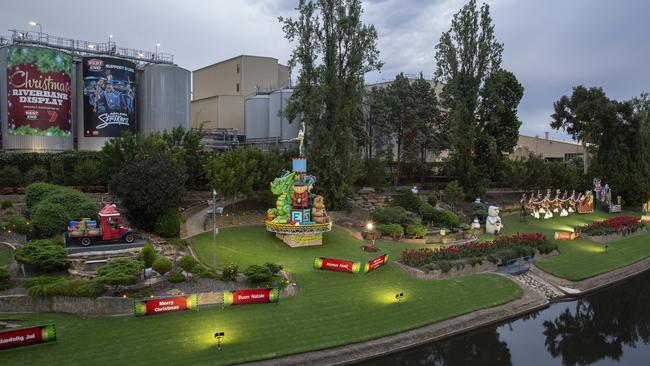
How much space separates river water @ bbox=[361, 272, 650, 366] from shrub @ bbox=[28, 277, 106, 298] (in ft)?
48.8

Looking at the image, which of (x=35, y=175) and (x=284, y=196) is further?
(x=35, y=175)

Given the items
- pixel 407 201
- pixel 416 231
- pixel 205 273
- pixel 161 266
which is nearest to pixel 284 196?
pixel 205 273

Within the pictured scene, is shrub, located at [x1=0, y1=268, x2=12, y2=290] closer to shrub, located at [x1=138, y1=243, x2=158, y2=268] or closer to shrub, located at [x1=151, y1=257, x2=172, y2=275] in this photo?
shrub, located at [x1=138, y1=243, x2=158, y2=268]

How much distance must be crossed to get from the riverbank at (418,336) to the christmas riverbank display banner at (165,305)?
5.89m

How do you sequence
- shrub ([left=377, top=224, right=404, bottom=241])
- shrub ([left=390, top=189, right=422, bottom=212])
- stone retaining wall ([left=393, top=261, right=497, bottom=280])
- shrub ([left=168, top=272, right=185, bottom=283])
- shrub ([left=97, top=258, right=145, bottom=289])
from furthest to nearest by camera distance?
shrub ([left=390, top=189, right=422, bottom=212]), shrub ([left=377, top=224, right=404, bottom=241]), stone retaining wall ([left=393, top=261, right=497, bottom=280]), shrub ([left=168, top=272, right=185, bottom=283]), shrub ([left=97, top=258, right=145, bottom=289])

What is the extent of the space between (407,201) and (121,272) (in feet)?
115

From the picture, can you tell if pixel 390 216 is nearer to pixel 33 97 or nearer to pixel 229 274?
pixel 229 274

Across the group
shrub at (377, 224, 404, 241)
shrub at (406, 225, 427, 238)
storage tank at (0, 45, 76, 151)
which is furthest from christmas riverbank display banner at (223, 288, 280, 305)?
storage tank at (0, 45, 76, 151)

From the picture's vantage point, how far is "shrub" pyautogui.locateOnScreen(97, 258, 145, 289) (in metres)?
23.9

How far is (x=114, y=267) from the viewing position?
25203 mm

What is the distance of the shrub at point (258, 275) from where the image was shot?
27.7 metres

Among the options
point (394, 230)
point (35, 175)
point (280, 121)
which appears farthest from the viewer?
point (280, 121)

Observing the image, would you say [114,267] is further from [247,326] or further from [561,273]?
[561,273]

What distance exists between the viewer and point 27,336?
66.2 feet
